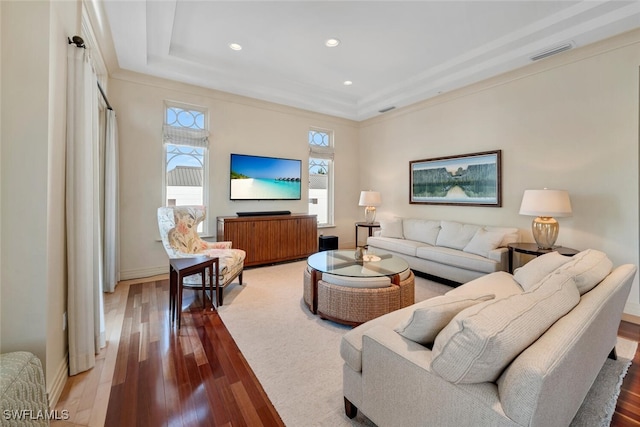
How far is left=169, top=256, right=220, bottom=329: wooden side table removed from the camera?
2578 millimetres

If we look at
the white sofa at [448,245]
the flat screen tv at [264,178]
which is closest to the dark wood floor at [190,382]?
the white sofa at [448,245]

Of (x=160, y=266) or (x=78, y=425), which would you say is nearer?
(x=78, y=425)

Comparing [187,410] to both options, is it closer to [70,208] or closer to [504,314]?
[70,208]

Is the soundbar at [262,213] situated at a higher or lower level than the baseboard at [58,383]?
higher

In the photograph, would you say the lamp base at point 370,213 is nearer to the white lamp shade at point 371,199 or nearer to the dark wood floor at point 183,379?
the white lamp shade at point 371,199

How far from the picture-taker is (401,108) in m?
5.37

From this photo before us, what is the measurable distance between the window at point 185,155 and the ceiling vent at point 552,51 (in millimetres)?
4707

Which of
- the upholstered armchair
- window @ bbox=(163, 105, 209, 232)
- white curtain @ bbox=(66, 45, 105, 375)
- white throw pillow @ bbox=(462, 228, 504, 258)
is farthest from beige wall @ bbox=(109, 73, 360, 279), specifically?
white throw pillow @ bbox=(462, 228, 504, 258)

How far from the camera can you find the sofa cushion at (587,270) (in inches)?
62.1

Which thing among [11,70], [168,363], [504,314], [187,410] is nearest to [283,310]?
[168,363]

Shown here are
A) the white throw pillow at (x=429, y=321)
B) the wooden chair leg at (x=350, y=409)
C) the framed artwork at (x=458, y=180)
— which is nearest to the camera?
the white throw pillow at (x=429, y=321)

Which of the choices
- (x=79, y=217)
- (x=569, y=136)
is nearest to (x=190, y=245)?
(x=79, y=217)

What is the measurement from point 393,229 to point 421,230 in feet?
1.64

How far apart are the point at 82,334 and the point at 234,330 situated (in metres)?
1.10
